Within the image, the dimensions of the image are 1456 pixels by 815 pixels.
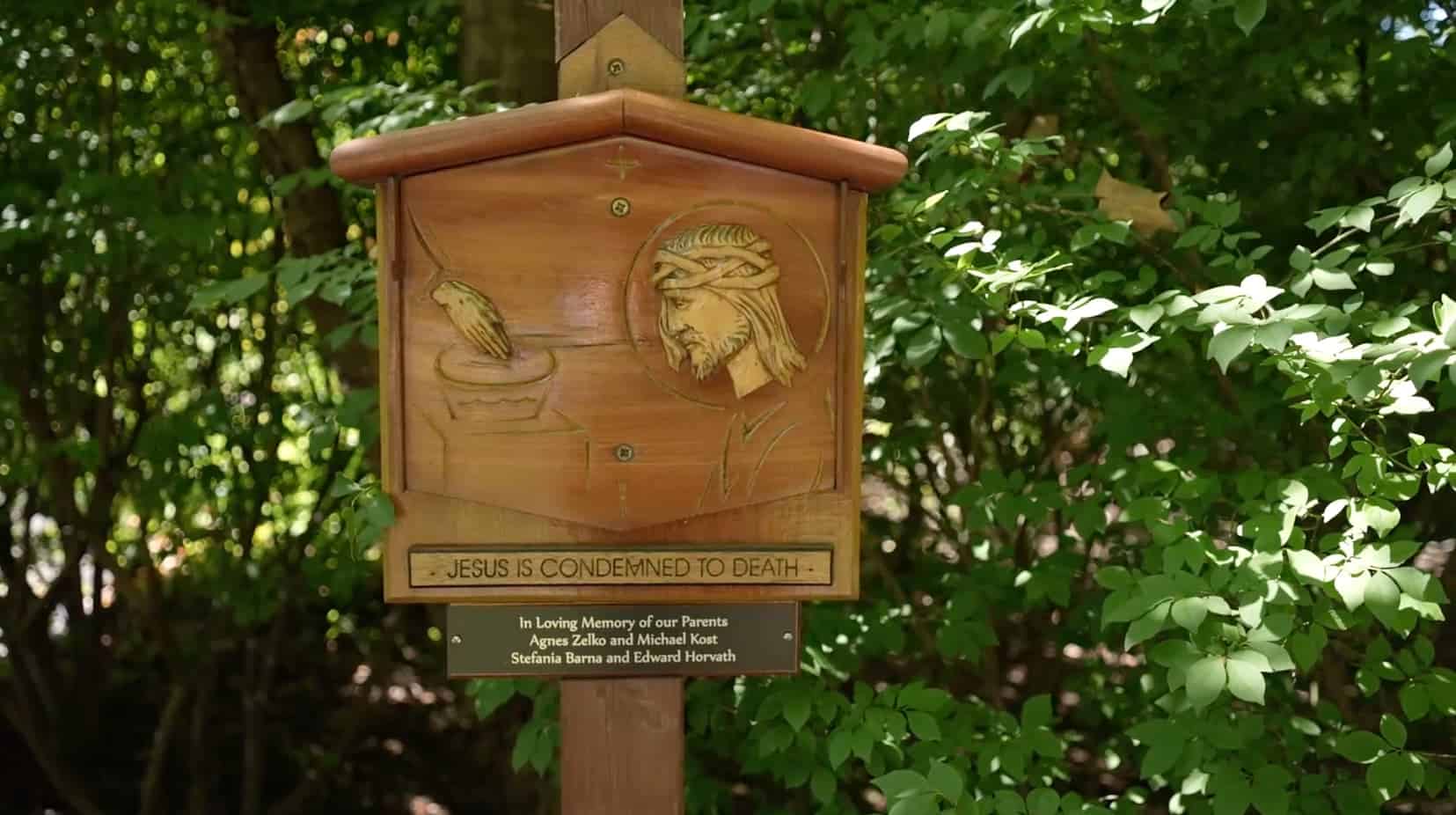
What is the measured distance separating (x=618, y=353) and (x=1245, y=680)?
1039 mm

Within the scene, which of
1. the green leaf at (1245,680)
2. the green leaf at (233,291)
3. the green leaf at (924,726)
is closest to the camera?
the green leaf at (1245,680)

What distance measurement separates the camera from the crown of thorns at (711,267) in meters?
2.04

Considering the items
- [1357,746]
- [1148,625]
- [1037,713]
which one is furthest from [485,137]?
[1357,746]

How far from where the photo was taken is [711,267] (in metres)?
2.04

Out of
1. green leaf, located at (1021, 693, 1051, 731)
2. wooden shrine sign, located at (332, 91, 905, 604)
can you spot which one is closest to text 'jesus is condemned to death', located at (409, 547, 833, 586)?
wooden shrine sign, located at (332, 91, 905, 604)

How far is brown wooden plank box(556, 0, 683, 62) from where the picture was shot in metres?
2.13

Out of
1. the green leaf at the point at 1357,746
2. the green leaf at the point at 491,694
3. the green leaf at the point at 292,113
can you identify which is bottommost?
the green leaf at the point at 1357,746

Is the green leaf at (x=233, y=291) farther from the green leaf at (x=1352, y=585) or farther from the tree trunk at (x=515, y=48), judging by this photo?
the green leaf at (x=1352, y=585)

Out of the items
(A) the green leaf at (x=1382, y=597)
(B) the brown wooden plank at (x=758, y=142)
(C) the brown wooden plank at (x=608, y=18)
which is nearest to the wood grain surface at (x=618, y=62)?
(C) the brown wooden plank at (x=608, y=18)

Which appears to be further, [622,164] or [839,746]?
[839,746]

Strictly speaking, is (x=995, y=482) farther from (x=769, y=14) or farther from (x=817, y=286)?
(x=769, y=14)

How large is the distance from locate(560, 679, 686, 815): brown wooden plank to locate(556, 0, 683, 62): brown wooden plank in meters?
1.03

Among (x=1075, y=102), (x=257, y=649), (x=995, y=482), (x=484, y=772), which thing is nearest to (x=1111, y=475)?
(x=995, y=482)

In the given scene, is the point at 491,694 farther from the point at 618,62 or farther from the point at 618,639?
the point at 618,62
